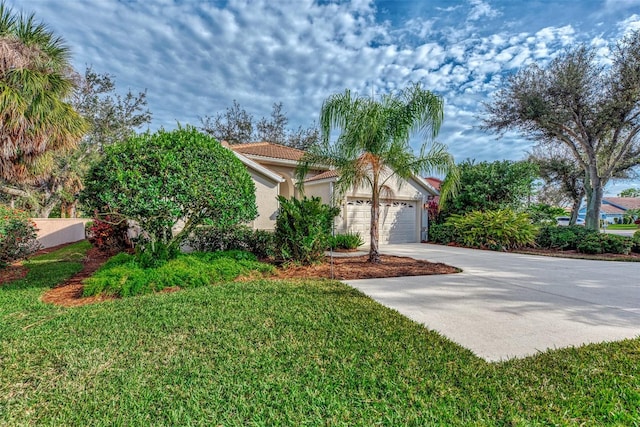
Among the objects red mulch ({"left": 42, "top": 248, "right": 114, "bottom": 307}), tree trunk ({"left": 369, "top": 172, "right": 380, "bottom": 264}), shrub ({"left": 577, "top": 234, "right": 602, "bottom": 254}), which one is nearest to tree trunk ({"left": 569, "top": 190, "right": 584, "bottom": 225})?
shrub ({"left": 577, "top": 234, "right": 602, "bottom": 254})

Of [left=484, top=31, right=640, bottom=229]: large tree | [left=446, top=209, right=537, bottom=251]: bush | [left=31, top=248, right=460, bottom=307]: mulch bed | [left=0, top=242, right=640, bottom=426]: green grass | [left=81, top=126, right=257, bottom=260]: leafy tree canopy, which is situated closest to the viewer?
[left=0, top=242, right=640, bottom=426]: green grass

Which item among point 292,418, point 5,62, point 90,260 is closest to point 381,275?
point 292,418

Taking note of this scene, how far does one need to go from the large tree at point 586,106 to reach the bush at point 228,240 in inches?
569

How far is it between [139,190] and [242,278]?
2.74m

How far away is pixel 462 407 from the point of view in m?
2.30

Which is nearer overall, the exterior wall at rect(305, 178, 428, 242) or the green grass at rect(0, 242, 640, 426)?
the green grass at rect(0, 242, 640, 426)

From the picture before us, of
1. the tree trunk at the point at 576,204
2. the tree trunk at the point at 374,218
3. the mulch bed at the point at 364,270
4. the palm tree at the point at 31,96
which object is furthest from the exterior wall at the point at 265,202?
the tree trunk at the point at 576,204

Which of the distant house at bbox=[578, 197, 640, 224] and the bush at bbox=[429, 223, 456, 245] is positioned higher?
the distant house at bbox=[578, 197, 640, 224]

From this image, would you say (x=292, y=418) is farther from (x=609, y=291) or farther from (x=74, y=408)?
(x=609, y=291)

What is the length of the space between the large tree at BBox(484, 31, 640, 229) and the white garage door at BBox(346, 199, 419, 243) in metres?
7.10

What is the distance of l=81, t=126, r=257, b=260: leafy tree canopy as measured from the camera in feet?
18.8

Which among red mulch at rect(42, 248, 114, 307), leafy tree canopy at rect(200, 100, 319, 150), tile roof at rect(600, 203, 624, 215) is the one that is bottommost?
red mulch at rect(42, 248, 114, 307)

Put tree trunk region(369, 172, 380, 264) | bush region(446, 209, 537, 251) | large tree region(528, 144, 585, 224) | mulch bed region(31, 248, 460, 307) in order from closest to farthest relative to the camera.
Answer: mulch bed region(31, 248, 460, 307) < tree trunk region(369, 172, 380, 264) < bush region(446, 209, 537, 251) < large tree region(528, 144, 585, 224)

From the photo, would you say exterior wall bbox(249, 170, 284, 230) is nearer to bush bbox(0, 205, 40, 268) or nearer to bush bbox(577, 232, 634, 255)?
bush bbox(0, 205, 40, 268)
